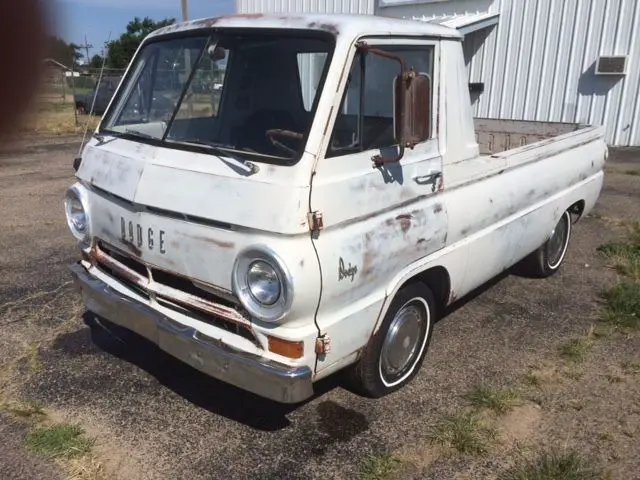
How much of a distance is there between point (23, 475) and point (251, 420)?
1.11 metres

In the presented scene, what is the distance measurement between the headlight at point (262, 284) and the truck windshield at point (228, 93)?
0.59 m

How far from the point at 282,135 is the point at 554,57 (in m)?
9.80

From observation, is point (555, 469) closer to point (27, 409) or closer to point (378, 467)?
point (378, 467)

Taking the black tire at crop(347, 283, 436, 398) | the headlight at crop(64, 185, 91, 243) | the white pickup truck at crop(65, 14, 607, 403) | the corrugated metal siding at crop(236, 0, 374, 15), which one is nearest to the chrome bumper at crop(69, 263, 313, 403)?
the white pickup truck at crop(65, 14, 607, 403)

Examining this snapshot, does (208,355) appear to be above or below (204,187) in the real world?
below

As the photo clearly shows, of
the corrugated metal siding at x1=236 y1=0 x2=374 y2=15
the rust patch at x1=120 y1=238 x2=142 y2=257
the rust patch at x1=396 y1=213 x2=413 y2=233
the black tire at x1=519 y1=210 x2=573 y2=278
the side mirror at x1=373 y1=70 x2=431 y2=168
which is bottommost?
the black tire at x1=519 y1=210 x2=573 y2=278

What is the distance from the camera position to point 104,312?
3318 millimetres

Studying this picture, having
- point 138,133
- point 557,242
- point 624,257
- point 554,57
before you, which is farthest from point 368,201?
point 554,57

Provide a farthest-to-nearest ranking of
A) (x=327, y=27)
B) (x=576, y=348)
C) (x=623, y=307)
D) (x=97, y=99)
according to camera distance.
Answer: (x=97, y=99)
(x=623, y=307)
(x=576, y=348)
(x=327, y=27)

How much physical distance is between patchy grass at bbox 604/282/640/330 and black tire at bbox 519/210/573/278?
0.58 meters

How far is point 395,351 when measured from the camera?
3.40 m

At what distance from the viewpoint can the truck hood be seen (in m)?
2.63

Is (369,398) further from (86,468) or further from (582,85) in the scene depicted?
(582,85)

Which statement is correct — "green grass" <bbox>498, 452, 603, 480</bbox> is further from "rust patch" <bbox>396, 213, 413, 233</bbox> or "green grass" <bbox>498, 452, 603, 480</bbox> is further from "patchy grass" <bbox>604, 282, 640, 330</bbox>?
"patchy grass" <bbox>604, 282, 640, 330</bbox>
